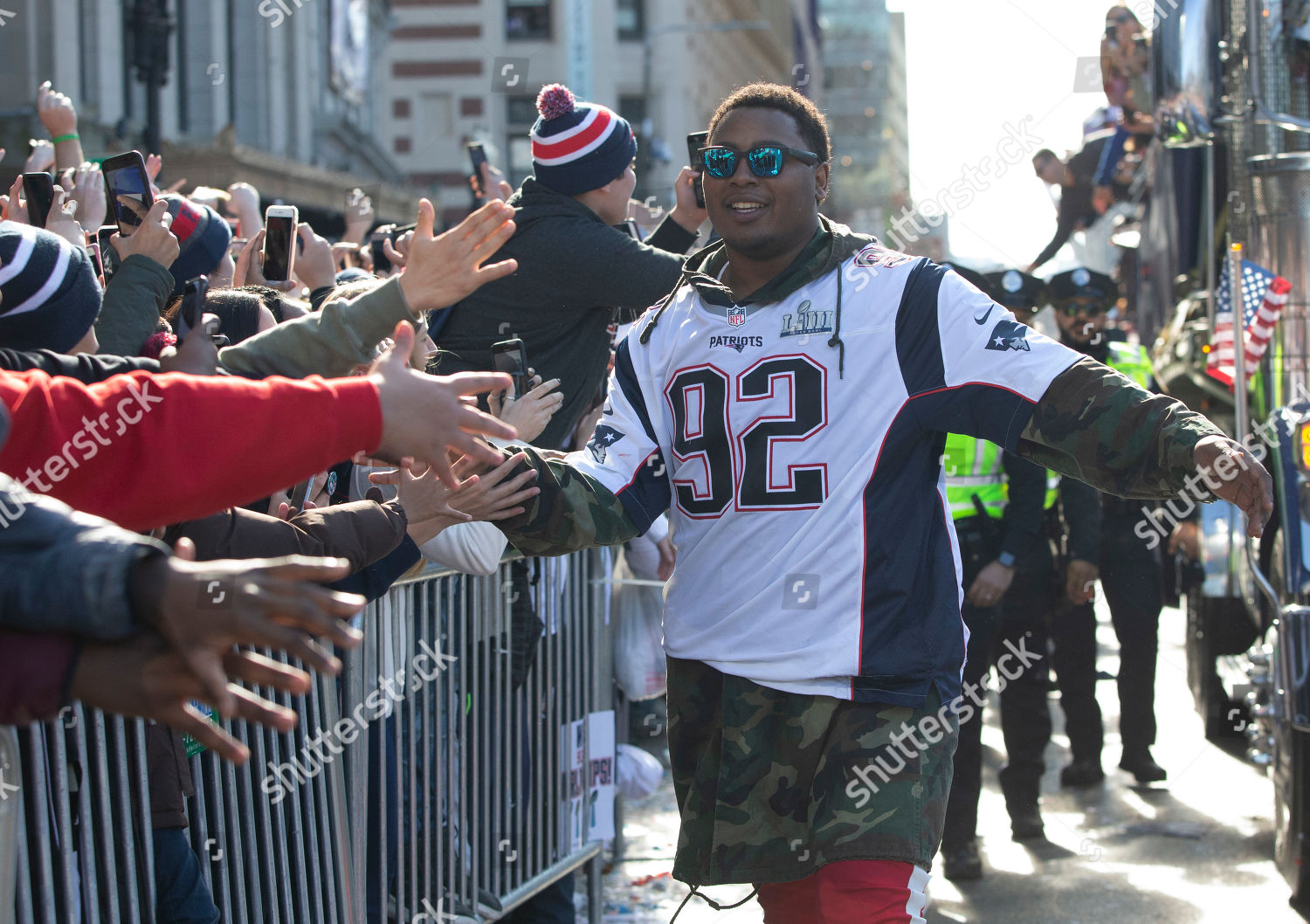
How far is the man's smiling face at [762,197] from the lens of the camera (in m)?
3.58

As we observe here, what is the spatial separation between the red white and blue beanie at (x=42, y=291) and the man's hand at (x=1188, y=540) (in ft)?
20.0

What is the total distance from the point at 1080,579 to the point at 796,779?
11.9ft

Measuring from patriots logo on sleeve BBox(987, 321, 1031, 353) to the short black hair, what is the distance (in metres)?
0.71

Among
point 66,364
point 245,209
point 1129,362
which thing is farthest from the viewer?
point 1129,362

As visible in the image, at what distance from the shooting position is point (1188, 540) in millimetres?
7543

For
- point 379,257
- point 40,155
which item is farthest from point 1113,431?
point 40,155

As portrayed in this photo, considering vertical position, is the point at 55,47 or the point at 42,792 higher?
the point at 55,47

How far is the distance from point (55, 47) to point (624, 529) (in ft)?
63.9

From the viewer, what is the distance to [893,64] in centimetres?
11144

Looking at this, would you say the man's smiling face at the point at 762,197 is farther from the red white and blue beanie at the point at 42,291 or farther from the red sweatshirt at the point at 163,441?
the red sweatshirt at the point at 163,441

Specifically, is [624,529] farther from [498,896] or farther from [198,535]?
[498,896]

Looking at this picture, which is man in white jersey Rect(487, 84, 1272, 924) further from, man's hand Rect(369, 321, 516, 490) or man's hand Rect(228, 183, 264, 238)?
man's hand Rect(228, 183, 264, 238)

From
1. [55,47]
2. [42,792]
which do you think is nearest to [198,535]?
[42,792]

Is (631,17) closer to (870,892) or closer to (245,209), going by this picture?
(245,209)
